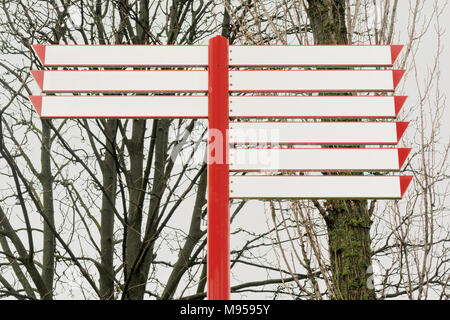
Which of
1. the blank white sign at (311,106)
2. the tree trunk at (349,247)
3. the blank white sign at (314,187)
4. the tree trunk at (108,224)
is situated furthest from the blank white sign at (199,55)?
the tree trunk at (108,224)

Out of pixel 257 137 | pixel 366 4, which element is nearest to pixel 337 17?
pixel 366 4

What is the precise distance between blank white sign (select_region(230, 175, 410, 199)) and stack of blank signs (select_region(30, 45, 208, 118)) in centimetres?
51

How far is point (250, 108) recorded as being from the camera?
326 centimetres

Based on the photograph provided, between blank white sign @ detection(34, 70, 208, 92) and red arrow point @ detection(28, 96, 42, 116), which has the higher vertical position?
blank white sign @ detection(34, 70, 208, 92)

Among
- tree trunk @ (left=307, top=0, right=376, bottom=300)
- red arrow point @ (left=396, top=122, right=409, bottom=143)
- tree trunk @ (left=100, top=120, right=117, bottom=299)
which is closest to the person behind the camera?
red arrow point @ (left=396, top=122, right=409, bottom=143)

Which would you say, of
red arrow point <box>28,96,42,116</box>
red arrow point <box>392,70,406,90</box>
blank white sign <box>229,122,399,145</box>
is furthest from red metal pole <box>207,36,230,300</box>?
red arrow point <box>392,70,406,90</box>

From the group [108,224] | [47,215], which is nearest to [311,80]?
[108,224]

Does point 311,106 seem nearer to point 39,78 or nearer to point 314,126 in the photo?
point 314,126

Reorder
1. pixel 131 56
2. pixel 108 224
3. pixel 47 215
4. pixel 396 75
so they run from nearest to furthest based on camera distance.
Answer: pixel 131 56, pixel 396 75, pixel 108 224, pixel 47 215

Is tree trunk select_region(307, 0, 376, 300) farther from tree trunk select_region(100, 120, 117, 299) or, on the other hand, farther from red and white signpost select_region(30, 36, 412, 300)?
tree trunk select_region(100, 120, 117, 299)

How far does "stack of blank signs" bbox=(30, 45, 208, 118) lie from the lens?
10.2 feet

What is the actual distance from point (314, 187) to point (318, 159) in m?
0.18

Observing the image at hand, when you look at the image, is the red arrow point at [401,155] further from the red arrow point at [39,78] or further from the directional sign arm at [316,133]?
the red arrow point at [39,78]

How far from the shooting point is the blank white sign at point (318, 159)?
3127 millimetres
